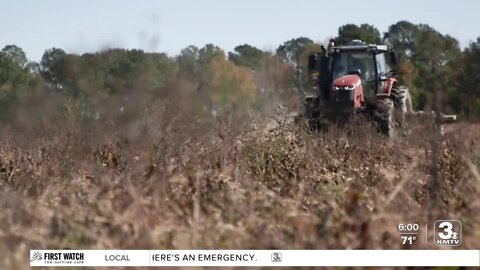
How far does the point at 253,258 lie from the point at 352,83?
8.63 meters

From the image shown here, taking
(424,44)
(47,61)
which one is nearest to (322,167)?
(47,61)

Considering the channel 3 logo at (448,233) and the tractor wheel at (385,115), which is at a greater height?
the tractor wheel at (385,115)

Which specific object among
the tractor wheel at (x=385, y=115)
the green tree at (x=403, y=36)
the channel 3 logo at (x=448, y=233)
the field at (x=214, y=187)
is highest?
the green tree at (x=403, y=36)

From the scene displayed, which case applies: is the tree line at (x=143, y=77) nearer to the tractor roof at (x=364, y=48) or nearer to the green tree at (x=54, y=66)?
the green tree at (x=54, y=66)

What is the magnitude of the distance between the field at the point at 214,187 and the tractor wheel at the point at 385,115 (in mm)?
2811

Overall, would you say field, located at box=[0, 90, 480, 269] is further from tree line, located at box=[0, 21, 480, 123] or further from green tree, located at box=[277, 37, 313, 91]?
green tree, located at box=[277, 37, 313, 91]

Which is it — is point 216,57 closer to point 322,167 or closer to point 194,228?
point 322,167

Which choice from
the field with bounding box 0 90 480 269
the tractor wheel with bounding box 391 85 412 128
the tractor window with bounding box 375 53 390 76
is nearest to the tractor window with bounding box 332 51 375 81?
the tractor window with bounding box 375 53 390 76

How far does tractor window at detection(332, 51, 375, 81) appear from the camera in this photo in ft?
40.2

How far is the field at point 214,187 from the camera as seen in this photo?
3520mm

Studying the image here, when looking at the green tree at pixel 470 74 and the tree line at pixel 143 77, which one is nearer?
the tree line at pixel 143 77

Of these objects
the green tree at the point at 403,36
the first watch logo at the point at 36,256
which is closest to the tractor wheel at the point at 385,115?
the green tree at the point at 403,36

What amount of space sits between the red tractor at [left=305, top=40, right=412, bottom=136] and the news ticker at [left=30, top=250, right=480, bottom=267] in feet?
26.1

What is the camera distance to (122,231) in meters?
3.56
